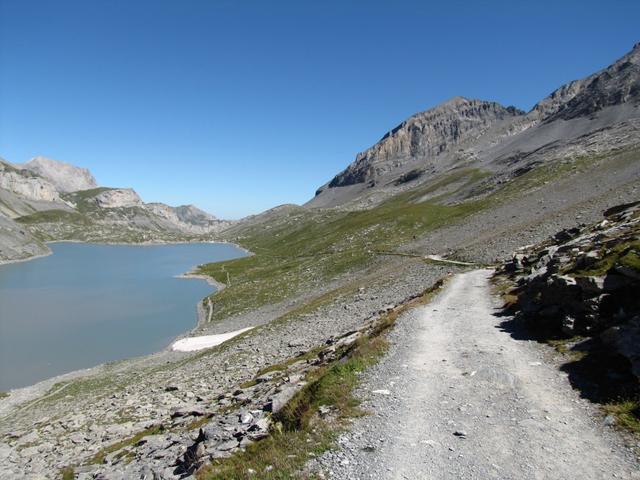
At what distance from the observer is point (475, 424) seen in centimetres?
1275

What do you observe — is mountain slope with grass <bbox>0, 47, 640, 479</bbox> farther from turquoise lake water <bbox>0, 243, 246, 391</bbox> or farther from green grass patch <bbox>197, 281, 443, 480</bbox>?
turquoise lake water <bbox>0, 243, 246, 391</bbox>

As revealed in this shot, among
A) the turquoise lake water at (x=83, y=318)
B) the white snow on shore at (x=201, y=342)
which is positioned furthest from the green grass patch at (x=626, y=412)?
the turquoise lake water at (x=83, y=318)

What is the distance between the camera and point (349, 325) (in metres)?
39.2

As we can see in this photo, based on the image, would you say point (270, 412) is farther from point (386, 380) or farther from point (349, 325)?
A: point (349, 325)

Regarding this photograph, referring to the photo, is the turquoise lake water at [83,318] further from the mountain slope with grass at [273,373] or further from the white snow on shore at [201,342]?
the mountain slope with grass at [273,373]

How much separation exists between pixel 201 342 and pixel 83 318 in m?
44.1

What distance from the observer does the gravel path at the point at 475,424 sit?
10.5 metres

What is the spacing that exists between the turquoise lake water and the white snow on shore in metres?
8.41

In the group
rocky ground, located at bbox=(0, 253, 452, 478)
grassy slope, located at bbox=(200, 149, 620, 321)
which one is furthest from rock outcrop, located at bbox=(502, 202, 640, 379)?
grassy slope, located at bbox=(200, 149, 620, 321)

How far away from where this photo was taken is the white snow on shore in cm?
5588

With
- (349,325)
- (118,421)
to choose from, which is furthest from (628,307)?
(118,421)

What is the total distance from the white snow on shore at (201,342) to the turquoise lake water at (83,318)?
8412mm

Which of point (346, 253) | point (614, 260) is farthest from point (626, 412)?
point (346, 253)

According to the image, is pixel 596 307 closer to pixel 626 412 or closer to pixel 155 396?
pixel 626 412
